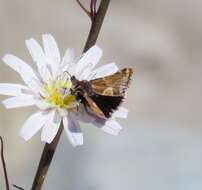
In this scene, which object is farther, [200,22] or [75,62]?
[200,22]

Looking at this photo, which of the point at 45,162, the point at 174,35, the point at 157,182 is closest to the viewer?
the point at 45,162

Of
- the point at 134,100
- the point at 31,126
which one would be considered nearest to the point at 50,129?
the point at 31,126

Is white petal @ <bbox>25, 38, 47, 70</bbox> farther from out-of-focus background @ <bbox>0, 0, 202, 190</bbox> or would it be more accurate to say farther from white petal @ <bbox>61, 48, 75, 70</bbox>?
out-of-focus background @ <bbox>0, 0, 202, 190</bbox>

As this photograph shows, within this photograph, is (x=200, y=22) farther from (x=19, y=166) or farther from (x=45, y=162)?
(x=45, y=162)

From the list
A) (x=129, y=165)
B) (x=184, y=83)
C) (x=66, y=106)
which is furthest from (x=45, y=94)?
(x=184, y=83)

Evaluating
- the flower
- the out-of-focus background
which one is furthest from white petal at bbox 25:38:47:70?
the out-of-focus background

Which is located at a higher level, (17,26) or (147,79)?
(17,26)
